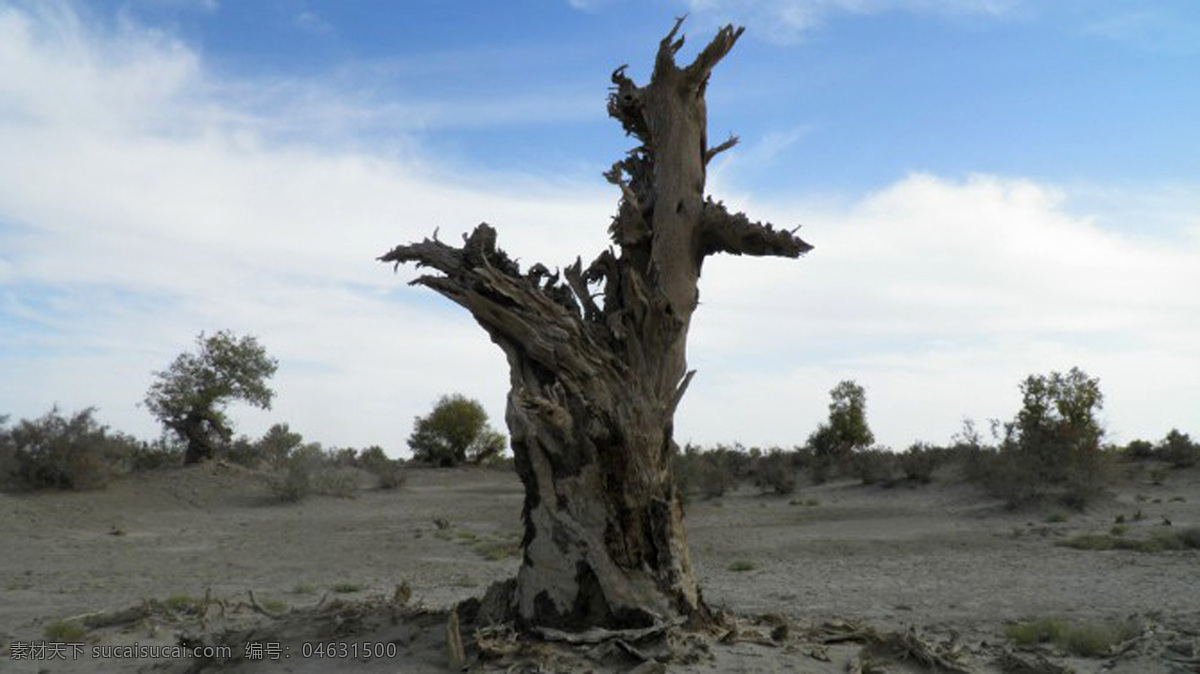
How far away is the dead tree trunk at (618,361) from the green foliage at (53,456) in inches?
864

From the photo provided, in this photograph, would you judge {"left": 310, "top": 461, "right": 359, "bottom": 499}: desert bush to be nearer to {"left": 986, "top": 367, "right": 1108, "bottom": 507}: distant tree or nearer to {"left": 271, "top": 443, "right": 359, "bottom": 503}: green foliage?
{"left": 271, "top": 443, "right": 359, "bottom": 503}: green foliage

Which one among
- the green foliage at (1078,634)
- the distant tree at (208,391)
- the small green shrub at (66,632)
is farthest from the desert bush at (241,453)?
the green foliage at (1078,634)

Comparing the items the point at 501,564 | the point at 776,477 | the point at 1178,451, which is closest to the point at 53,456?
the point at 501,564

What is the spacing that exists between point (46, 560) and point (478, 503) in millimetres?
12316

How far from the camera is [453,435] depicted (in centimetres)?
4231

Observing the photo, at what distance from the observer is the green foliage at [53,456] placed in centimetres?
2633

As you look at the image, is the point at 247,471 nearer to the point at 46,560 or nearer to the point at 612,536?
the point at 46,560

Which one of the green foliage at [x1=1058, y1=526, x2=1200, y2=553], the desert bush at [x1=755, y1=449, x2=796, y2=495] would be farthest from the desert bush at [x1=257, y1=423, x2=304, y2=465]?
the green foliage at [x1=1058, y1=526, x2=1200, y2=553]

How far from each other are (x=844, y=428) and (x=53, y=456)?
2847 cm

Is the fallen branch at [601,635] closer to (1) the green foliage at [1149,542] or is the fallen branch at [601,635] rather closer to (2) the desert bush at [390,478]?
(1) the green foliage at [1149,542]

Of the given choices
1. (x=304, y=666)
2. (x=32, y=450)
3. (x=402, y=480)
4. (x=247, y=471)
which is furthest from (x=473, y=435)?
(x=304, y=666)

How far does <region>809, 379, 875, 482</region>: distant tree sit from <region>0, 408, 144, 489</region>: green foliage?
24.2 metres

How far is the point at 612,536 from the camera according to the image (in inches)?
298

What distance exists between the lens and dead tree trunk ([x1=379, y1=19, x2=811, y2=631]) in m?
7.61
